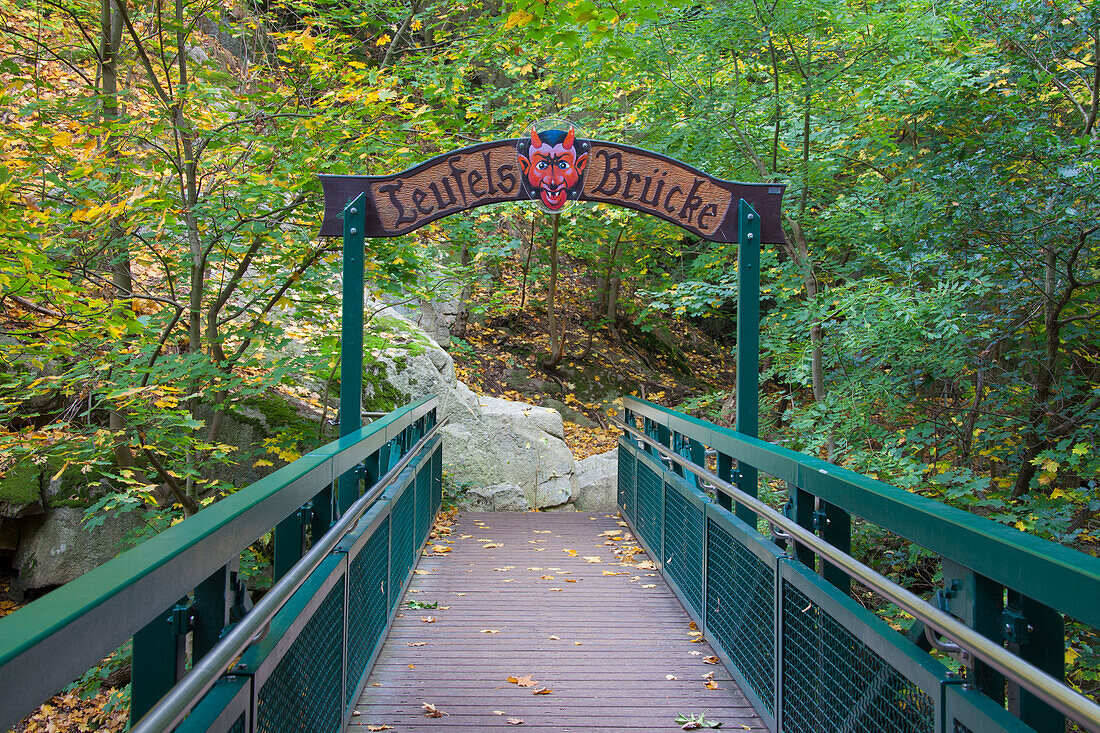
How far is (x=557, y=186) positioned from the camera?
195 inches

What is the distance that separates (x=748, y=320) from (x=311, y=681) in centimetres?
341

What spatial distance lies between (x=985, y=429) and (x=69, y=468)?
8.74 m

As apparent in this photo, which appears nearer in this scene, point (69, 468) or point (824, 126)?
point (69, 468)

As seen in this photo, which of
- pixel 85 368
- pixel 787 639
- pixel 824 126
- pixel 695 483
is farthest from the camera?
pixel 824 126

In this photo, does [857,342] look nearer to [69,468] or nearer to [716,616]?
[716,616]

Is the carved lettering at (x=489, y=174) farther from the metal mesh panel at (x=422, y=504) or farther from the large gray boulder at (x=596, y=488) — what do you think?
the large gray boulder at (x=596, y=488)

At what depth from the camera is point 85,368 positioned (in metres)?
5.25

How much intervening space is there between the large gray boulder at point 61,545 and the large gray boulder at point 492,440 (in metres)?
3.06

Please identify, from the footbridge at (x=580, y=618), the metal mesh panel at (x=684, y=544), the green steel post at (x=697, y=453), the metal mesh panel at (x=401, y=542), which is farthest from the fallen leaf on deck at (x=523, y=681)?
the green steel post at (x=697, y=453)

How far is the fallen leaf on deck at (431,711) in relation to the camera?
3.13 meters

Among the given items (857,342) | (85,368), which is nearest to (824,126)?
(857,342)

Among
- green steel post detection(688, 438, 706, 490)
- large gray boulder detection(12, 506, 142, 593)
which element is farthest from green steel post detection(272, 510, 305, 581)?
large gray boulder detection(12, 506, 142, 593)

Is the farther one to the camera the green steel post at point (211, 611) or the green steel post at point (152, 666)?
the green steel post at point (211, 611)

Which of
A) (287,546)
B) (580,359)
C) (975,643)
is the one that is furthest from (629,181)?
(580,359)
